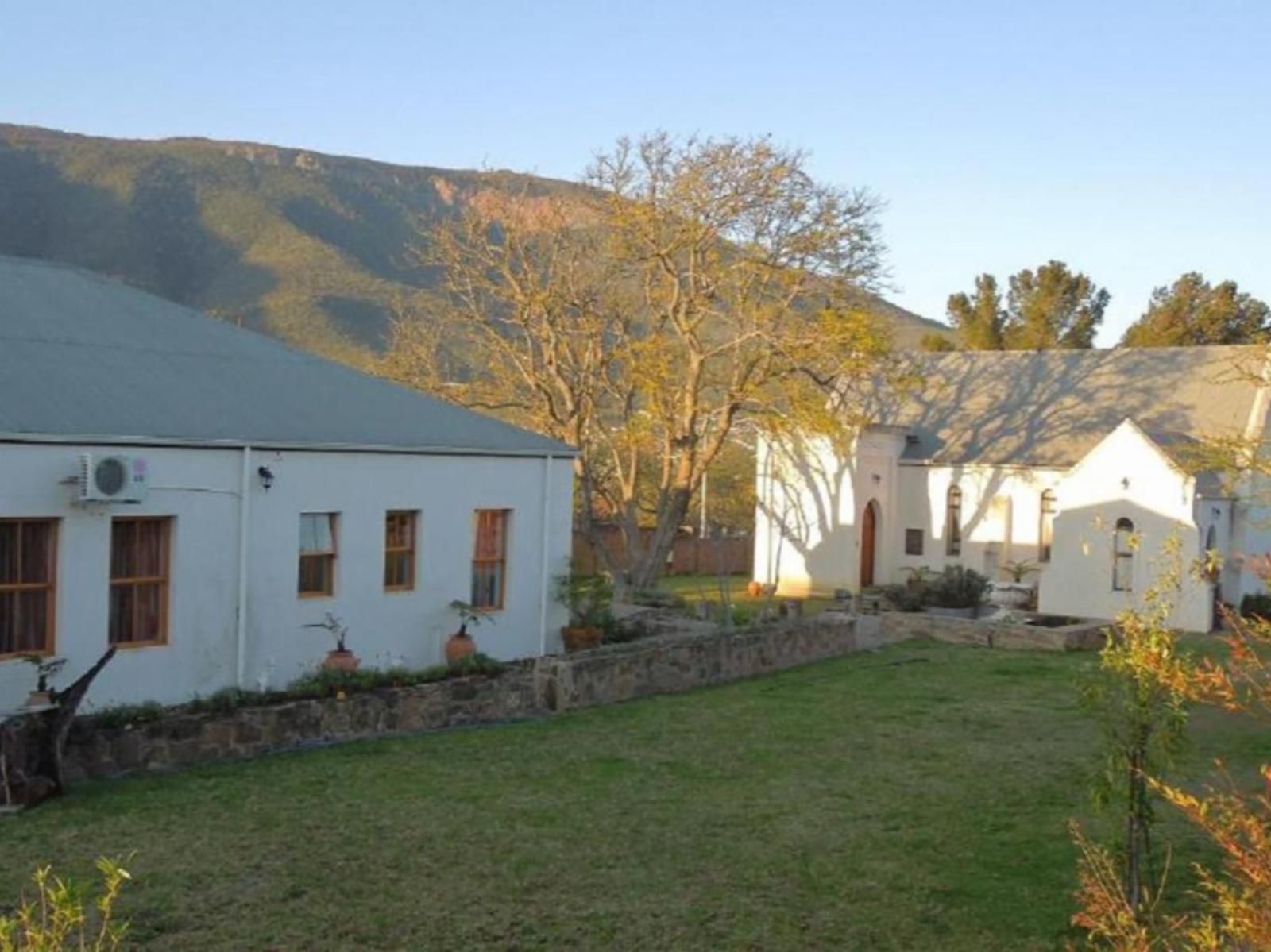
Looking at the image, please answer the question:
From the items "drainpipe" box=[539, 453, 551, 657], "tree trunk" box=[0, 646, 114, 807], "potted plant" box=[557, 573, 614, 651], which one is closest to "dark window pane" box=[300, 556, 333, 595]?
"drainpipe" box=[539, 453, 551, 657]

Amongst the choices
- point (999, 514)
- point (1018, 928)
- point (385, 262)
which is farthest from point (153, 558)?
point (385, 262)

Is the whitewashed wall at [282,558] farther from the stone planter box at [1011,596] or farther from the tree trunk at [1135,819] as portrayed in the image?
the stone planter box at [1011,596]

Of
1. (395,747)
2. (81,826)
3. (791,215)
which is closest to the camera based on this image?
(81,826)

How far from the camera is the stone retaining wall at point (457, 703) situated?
1312 cm

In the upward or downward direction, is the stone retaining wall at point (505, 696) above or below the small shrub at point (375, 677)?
below

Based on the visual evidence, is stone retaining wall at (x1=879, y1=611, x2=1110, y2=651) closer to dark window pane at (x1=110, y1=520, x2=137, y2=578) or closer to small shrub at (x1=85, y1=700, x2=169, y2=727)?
dark window pane at (x1=110, y1=520, x2=137, y2=578)

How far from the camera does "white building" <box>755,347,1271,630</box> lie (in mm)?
31094

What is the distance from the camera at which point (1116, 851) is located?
8.81 meters

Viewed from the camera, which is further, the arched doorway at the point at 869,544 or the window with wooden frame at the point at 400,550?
the arched doorway at the point at 869,544

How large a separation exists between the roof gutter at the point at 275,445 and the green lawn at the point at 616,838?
3.80m

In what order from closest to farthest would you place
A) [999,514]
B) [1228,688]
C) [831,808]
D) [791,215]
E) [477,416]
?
[1228,688] → [831,808] → [477,416] → [791,215] → [999,514]

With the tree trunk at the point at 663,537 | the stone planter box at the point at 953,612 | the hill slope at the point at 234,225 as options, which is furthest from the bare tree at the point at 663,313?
the hill slope at the point at 234,225

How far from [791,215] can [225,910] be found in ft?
77.8

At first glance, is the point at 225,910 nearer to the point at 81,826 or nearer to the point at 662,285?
the point at 81,826
